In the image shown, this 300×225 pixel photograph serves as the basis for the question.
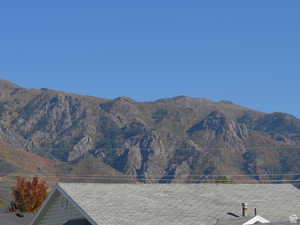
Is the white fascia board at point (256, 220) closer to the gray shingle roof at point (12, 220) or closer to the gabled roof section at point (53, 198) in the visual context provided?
the gabled roof section at point (53, 198)

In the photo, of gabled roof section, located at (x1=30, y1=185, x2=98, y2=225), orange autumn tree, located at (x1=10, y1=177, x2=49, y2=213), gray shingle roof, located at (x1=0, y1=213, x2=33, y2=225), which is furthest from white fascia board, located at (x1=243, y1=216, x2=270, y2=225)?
orange autumn tree, located at (x1=10, y1=177, x2=49, y2=213)

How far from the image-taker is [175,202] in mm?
31969

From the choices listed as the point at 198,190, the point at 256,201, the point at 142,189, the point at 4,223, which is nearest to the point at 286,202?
the point at 256,201

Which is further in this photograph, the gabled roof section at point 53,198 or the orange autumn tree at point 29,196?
the orange autumn tree at point 29,196

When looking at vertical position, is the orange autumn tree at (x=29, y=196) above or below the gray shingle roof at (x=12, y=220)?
above

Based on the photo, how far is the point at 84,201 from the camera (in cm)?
3034

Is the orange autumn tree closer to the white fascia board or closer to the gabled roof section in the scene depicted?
the gabled roof section

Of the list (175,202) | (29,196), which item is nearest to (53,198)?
(175,202)

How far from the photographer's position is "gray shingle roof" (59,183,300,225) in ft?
97.4

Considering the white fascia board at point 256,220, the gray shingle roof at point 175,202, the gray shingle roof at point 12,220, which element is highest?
the gray shingle roof at point 175,202

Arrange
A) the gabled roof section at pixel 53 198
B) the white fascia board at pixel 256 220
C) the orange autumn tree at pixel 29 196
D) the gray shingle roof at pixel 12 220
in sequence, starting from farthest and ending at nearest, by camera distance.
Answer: the orange autumn tree at pixel 29 196 < the gray shingle roof at pixel 12 220 < the gabled roof section at pixel 53 198 < the white fascia board at pixel 256 220

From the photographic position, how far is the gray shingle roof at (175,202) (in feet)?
97.4

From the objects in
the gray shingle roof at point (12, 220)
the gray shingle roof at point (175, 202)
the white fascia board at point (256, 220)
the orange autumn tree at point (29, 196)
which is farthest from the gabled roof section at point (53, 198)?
the orange autumn tree at point (29, 196)

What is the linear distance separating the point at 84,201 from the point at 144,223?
2818 mm
